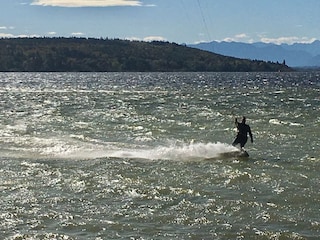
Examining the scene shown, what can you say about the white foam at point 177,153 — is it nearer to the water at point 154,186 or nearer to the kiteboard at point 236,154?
the water at point 154,186

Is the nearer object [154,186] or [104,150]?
[154,186]

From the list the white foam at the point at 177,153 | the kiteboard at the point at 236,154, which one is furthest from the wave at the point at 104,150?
the kiteboard at the point at 236,154

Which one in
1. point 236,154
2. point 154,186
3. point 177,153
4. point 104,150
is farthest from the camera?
point 104,150

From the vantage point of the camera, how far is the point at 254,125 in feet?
140

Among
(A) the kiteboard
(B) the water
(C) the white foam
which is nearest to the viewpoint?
(B) the water

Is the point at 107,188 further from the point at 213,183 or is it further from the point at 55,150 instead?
the point at 55,150

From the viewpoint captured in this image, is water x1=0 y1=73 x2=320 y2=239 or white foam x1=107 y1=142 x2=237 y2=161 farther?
white foam x1=107 y1=142 x2=237 y2=161

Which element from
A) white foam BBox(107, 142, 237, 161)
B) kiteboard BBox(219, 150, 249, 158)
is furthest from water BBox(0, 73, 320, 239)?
kiteboard BBox(219, 150, 249, 158)

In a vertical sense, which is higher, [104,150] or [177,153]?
[177,153]

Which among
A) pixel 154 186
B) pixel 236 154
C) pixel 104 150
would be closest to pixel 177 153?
pixel 236 154

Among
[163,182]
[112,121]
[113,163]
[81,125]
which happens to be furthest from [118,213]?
[112,121]

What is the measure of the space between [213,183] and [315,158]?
783 centimetres

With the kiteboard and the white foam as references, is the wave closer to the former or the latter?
the white foam

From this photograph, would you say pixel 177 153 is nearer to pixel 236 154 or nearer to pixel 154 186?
pixel 236 154
